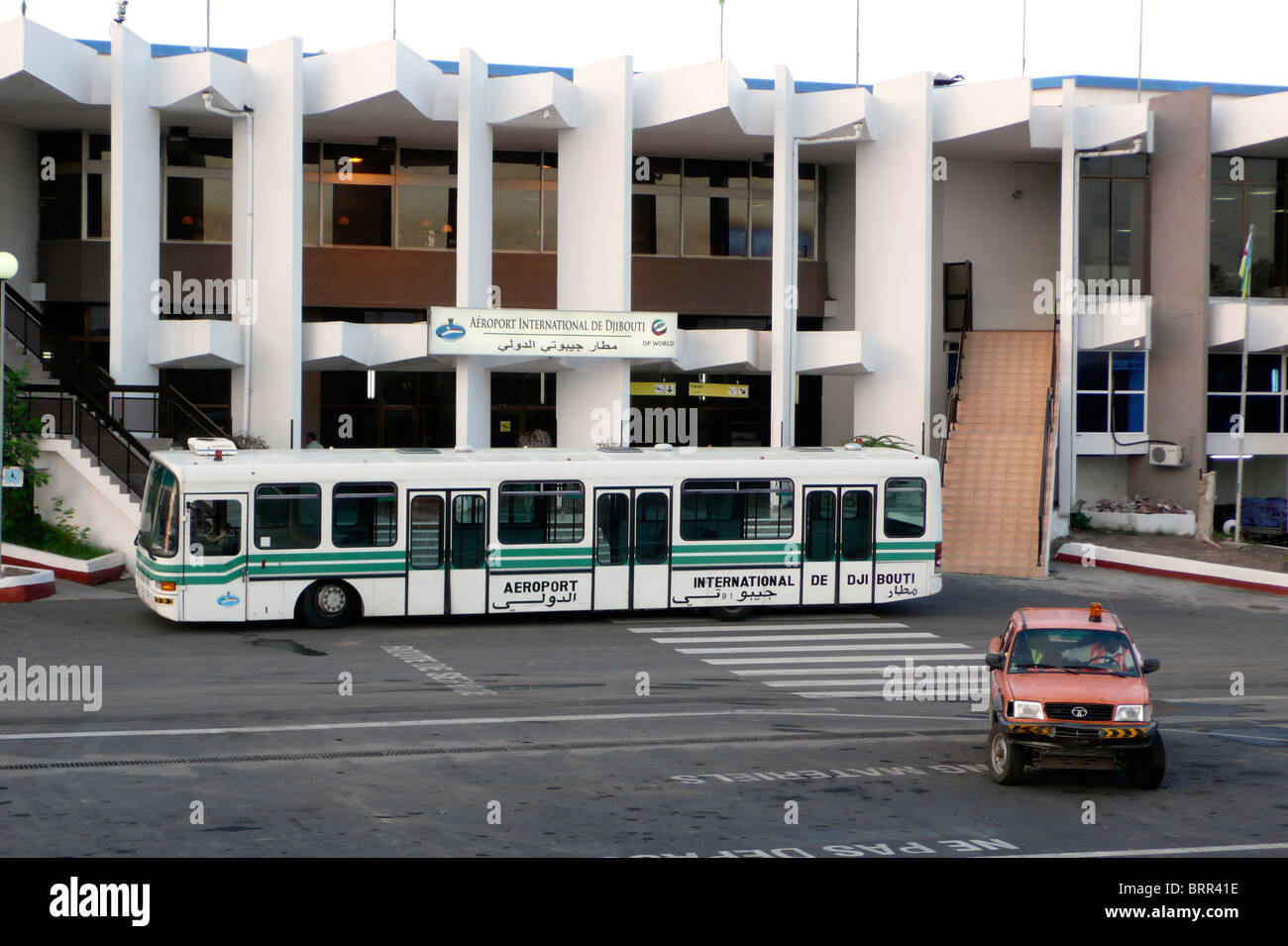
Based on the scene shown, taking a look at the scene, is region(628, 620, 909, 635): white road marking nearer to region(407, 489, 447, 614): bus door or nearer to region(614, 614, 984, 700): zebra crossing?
region(614, 614, 984, 700): zebra crossing

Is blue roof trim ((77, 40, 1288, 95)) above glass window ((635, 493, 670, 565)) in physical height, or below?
above

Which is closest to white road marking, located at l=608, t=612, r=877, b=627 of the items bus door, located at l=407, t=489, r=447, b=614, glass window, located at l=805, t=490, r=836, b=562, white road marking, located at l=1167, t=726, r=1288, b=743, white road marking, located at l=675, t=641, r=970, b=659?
glass window, located at l=805, t=490, r=836, b=562

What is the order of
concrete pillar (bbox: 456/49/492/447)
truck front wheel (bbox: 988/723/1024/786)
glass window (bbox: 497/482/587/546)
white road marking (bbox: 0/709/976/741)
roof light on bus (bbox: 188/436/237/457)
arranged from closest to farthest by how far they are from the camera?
truck front wheel (bbox: 988/723/1024/786)
white road marking (bbox: 0/709/976/741)
roof light on bus (bbox: 188/436/237/457)
glass window (bbox: 497/482/587/546)
concrete pillar (bbox: 456/49/492/447)

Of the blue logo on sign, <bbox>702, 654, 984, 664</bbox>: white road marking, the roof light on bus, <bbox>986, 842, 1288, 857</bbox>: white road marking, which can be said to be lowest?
<bbox>702, 654, 984, 664</bbox>: white road marking

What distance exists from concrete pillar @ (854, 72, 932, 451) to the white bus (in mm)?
12148

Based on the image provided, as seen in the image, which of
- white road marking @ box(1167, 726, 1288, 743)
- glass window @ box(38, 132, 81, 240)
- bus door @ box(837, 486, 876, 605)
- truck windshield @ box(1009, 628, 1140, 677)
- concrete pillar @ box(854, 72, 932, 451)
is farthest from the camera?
glass window @ box(38, 132, 81, 240)

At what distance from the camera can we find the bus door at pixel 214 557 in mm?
23094

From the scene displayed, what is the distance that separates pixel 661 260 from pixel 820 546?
19.5 metres

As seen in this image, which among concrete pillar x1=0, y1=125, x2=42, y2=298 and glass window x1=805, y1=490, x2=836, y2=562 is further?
concrete pillar x1=0, y1=125, x2=42, y2=298

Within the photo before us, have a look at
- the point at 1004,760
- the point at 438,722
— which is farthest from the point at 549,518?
the point at 1004,760

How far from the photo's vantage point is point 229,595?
23344 millimetres

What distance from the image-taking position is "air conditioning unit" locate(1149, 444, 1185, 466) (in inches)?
1575

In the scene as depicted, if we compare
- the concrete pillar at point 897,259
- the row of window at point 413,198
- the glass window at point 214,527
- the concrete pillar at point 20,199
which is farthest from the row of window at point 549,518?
the concrete pillar at point 20,199
